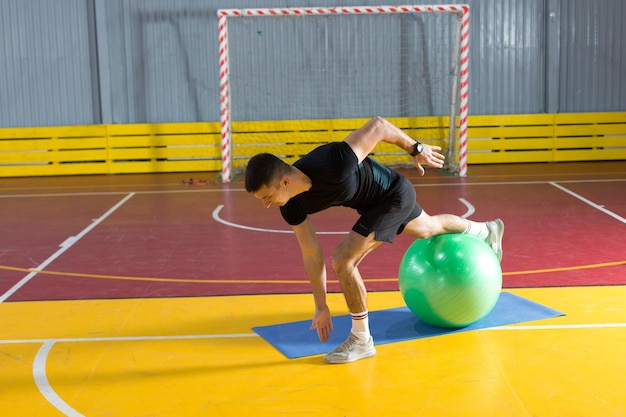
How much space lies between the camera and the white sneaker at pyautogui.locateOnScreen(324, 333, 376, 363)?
5328 millimetres

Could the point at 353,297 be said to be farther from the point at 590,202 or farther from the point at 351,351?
the point at 590,202

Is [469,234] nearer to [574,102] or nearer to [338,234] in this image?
[338,234]

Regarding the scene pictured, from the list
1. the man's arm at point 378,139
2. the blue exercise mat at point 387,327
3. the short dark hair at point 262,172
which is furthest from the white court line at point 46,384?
the man's arm at point 378,139

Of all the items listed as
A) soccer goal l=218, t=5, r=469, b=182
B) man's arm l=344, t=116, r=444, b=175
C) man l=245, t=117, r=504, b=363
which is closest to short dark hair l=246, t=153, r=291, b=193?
man l=245, t=117, r=504, b=363

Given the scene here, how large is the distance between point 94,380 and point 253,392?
3.61ft

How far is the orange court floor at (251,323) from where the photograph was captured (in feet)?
15.5

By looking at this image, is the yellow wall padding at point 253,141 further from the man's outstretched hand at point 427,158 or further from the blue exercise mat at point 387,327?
the man's outstretched hand at point 427,158

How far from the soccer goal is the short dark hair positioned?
11.4 meters

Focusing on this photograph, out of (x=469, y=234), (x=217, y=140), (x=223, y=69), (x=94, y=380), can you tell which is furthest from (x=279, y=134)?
(x=94, y=380)

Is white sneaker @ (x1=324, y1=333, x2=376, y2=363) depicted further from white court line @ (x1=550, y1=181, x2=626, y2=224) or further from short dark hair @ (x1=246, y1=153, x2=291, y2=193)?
white court line @ (x1=550, y1=181, x2=626, y2=224)

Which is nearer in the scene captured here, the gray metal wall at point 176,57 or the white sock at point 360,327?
the white sock at point 360,327

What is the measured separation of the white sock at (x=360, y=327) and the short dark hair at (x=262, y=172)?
1208 mm

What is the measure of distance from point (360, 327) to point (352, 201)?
874 mm

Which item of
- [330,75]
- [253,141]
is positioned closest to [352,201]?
[253,141]
